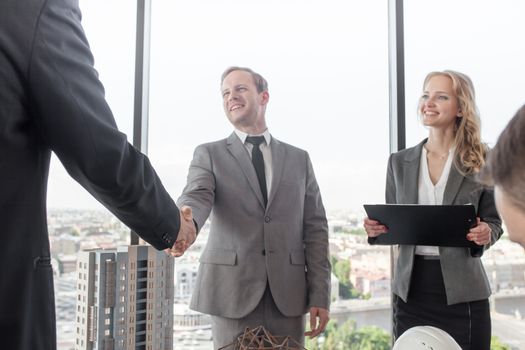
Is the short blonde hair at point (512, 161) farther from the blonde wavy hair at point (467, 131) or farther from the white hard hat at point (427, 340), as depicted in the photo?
the blonde wavy hair at point (467, 131)

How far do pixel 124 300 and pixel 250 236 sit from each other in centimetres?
55

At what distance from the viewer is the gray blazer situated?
7.18 ft

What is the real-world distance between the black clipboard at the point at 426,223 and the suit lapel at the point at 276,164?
1.28ft

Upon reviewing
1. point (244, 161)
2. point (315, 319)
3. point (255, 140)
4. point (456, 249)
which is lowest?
point (315, 319)

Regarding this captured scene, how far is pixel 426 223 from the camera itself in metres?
2.10

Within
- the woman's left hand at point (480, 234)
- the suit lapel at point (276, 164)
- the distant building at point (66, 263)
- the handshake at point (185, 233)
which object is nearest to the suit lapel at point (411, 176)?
the woman's left hand at point (480, 234)

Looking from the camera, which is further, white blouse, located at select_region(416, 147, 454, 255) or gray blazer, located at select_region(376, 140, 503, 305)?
white blouse, located at select_region(416, 147, 454, 255)

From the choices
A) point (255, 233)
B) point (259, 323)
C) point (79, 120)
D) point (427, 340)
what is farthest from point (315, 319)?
point (79, 120)

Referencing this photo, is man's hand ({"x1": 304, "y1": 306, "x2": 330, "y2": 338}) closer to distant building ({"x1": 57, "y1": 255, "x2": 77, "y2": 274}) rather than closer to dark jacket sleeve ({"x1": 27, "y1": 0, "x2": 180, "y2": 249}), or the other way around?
dark jacket sleeve ({"x1": 27, "y1": 0, "x2": 180, "y2": 249})

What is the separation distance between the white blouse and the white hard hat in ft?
4.46

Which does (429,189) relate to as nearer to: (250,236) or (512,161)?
(250,236)

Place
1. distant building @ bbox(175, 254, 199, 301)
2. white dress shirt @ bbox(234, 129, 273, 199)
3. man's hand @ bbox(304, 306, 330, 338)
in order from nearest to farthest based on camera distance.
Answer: man's hand @ bbox(304, 306, 330, 338) < white dress shirt @ bbox(234, 129, 273, 199) < distant building @ bbox(175, 254, 199, 301)

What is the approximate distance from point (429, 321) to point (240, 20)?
6.11 ft

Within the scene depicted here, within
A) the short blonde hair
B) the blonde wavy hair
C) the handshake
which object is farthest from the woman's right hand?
the short blonde hair
